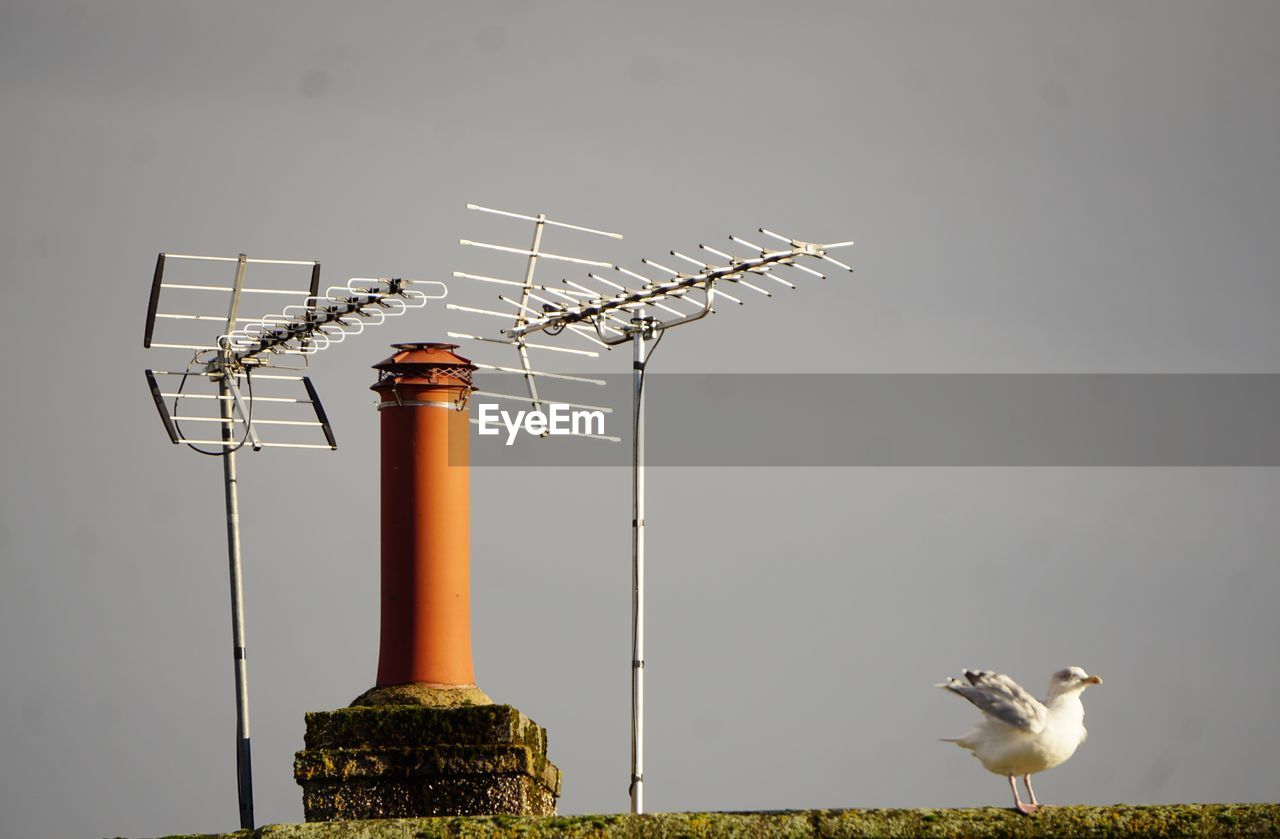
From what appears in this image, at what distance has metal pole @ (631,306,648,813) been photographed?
18.4 meters

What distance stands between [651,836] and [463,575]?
644 centimetres

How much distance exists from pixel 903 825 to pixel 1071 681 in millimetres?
1640

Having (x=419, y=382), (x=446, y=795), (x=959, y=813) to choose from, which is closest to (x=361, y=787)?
(x=446, y=795)

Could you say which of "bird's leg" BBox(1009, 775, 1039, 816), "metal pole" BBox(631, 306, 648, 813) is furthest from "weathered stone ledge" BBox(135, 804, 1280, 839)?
"metal pole" BBox(631, 306, 648, 813)

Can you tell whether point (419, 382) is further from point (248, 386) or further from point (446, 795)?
point (446, 795)

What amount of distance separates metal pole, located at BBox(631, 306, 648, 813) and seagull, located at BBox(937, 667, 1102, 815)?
4493 mm

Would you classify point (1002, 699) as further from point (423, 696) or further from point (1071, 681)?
point (423, 696)

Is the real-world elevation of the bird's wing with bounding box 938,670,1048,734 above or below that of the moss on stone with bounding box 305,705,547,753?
above

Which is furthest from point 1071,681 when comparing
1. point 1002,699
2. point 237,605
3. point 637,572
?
point 237,605

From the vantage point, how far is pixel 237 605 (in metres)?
20.9

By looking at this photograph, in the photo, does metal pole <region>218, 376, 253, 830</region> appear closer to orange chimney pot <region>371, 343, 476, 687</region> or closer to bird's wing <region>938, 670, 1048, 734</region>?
orange chimney pot <region>371, 343, 476, 687</region>

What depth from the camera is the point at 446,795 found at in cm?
1836

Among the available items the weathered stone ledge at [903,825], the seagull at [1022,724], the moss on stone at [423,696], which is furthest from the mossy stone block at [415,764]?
the seagull at [1022,724]

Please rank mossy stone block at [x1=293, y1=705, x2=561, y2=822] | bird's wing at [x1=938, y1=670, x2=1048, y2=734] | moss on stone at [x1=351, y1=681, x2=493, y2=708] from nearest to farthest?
1. bird's wing at [x1=938, y1=670, x2=1048, y2=734]
2. mossy stone block at [x1=293, y1=705, x2=561, y2=822]
3. moss on stone at [x1=351, y1=681, x2=493, y2=708]
